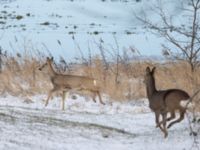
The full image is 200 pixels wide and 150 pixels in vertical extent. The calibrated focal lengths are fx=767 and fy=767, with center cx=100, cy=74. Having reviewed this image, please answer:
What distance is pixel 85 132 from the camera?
911 centimetres

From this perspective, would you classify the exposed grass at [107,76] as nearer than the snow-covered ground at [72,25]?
Yes

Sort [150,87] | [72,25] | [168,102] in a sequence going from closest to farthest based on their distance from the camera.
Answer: [168,102], [150,87], [72,25]

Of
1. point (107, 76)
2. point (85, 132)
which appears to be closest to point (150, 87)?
point (85, 132)

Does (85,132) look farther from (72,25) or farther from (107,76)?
(72,25)

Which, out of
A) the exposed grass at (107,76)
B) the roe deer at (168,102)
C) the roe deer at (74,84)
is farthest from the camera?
the exposed grass at (107,76)

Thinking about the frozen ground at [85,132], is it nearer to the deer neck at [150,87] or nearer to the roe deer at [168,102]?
the roe deer at [168,102]

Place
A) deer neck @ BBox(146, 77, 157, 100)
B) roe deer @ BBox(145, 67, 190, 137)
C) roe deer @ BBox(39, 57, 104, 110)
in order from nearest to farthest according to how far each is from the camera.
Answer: roe deer @ BBox(145, 67, 190, 137) → deer neck @ BBox(146, 77, 157, 100) → roe deer @ BBox(39, 57, 104, 110)

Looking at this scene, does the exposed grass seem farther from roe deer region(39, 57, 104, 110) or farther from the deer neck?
the deer neck

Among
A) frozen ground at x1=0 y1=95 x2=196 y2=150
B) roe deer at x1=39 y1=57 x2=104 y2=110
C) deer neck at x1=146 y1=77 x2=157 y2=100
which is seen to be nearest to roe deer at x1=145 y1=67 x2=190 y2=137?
deer neck at x1=146 y1=77 x2=157 y2=100

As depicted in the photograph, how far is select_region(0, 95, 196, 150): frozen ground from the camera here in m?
8.18

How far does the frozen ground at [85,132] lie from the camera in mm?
8180

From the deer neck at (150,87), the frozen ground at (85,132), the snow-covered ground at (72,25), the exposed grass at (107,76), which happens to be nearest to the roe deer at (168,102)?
the deer neck at (150,87)

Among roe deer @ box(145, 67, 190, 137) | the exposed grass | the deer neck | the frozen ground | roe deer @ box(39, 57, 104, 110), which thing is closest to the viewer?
the frozen ground

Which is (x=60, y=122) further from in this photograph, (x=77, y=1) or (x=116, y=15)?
(x=77, y=1)
